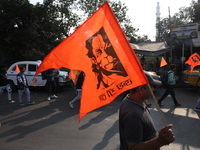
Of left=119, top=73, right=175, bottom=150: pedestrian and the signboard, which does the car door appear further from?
the signboard

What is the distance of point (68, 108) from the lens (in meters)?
7.56

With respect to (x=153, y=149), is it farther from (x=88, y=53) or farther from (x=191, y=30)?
(x=191, y=30)

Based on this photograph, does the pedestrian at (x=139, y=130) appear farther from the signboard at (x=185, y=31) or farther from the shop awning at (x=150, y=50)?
the signboard at (x=185, y=31)

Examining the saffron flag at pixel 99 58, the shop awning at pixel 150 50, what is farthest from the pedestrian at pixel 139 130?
the shop awning at pixel 150 50

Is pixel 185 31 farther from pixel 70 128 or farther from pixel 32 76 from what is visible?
pixel 70 128

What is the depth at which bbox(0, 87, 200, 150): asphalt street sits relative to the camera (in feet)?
13.9

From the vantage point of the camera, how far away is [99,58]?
2084mm

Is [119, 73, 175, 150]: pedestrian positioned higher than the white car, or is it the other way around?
[119, 73, 175, 150]: pedestrian

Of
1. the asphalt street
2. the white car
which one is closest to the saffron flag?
the asphalt street

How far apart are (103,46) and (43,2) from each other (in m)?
19.4

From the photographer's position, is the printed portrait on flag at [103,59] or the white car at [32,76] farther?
the white car at [32,76]

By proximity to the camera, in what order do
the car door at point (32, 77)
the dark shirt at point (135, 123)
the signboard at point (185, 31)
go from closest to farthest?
the dark shirt at point (135, 123) → the car door at point (32, 77) → the signboard at point (185, 31)

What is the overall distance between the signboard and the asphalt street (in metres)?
10.1

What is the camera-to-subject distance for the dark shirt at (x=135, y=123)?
1662mm
